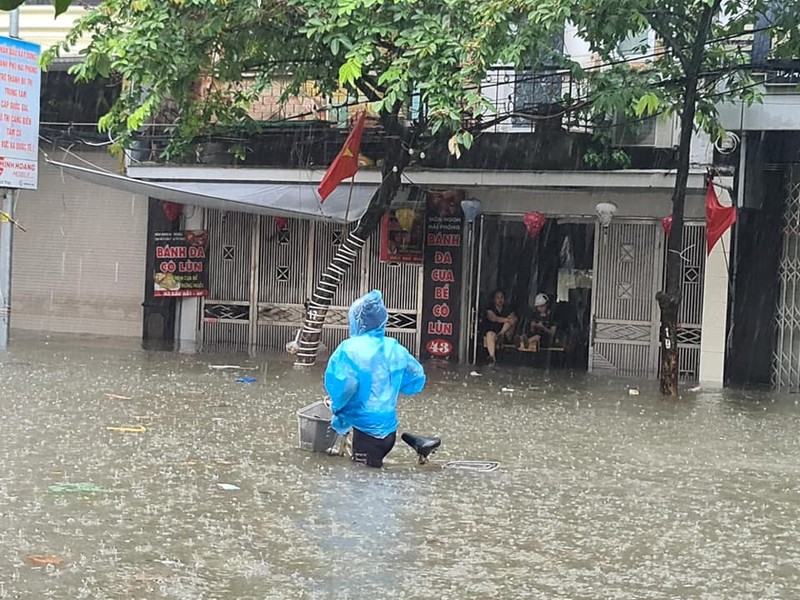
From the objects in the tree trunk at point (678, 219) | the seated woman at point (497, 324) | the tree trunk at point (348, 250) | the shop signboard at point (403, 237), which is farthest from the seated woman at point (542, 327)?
the tree trunk at point (678, 219)

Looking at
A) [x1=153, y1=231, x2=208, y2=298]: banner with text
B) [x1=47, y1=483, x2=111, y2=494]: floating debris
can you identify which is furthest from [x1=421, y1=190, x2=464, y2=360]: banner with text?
[x1=47, y1=483, x2=111, y2=494]: floating debris

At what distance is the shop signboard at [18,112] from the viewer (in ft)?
47.6

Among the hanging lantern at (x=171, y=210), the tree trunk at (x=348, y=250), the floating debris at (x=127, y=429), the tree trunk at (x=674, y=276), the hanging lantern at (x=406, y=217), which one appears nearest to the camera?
the floating debris at (x=127, y=429)

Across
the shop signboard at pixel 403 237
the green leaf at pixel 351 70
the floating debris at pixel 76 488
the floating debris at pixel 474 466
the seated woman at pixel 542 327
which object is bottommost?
the floating debris at pixel 76 488

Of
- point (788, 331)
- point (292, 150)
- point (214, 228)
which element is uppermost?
Result: point (292, 150)

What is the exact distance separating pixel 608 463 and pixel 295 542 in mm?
3709

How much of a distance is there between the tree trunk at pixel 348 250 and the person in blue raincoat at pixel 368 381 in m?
6.72

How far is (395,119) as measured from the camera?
14828mm

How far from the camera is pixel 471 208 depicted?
54.0 ft

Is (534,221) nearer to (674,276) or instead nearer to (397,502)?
(674,276)

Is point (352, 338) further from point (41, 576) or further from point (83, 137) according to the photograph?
point (83, 137)

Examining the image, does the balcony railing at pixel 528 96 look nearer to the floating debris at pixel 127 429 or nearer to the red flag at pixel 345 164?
the red flag at pixel 345 164

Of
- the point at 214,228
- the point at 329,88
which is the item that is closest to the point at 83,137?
the point at 214,228

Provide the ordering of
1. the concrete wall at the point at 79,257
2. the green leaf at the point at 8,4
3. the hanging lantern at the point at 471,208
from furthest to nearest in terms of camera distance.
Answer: the concrete wall at the point at 79,257
the hanging lantern at the point at 471,208
the green leaf at the point at 8,4
